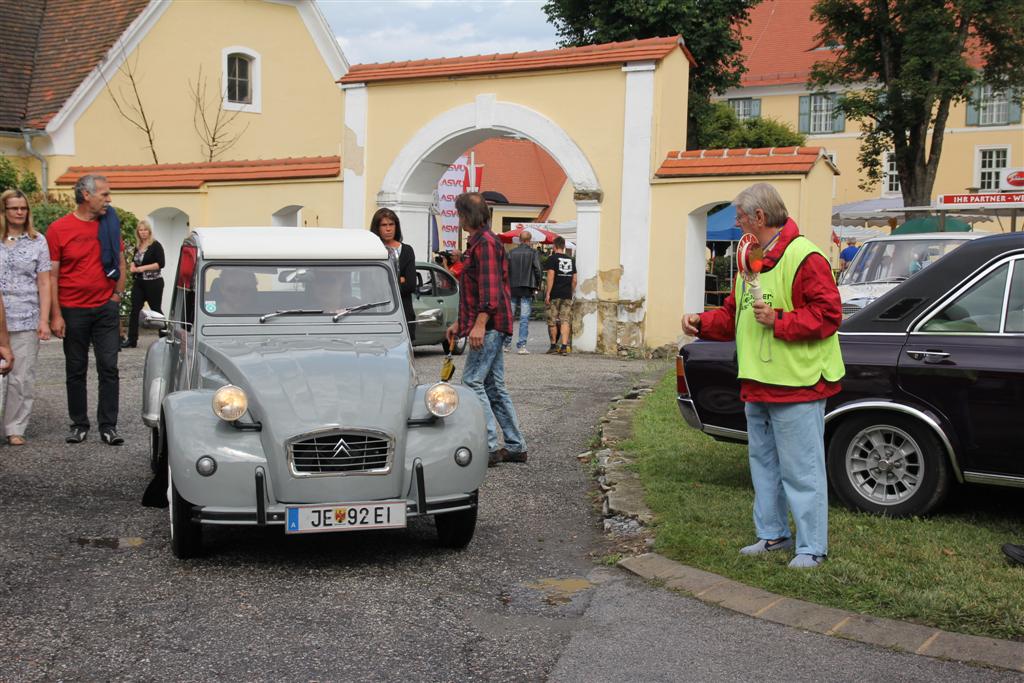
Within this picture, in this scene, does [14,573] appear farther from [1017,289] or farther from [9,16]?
[9,16]

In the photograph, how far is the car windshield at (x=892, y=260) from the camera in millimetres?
12613

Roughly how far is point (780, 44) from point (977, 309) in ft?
193

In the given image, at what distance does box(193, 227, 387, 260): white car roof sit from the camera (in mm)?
7379

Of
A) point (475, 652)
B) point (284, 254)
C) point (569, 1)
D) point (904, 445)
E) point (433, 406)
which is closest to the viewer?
point (475, 652)

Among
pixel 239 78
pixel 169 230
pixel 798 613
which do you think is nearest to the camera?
pixel 798 613

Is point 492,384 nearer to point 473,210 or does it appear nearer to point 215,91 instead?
point 473,210

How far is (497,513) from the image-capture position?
7.41m

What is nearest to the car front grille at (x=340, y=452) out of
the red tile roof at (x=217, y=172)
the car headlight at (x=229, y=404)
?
the car headlight at (x=229, y=404)

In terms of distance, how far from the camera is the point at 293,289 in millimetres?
7320

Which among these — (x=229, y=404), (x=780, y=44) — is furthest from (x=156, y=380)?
(x=780, y=44)

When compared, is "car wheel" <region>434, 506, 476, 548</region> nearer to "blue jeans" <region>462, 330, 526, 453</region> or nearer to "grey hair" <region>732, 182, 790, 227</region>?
"blue jeans" <region>462, 330, 526, 453</region>

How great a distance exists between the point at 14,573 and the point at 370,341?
2.31m

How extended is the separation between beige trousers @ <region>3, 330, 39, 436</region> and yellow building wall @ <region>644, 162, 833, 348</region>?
36.2 feet

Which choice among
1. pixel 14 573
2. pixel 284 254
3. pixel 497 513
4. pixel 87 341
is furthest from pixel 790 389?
pixel 87 341
